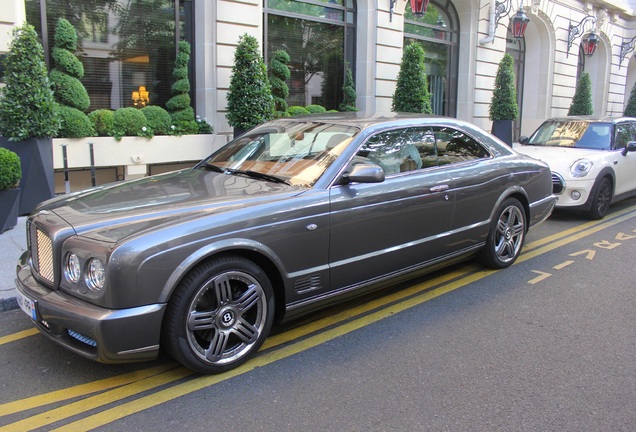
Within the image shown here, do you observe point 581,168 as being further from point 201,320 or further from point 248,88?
point 201,320

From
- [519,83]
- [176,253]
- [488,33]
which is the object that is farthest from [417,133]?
[519,83]

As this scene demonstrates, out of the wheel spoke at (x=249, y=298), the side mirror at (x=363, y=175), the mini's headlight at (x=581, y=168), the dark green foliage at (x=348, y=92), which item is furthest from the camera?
the dark green foliage at (x=348, y=92)

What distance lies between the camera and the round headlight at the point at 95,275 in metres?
3.00

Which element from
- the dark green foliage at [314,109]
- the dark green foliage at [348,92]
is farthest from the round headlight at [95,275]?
the dark green foliage at [348,92]

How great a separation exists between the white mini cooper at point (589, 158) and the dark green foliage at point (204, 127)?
20.0 ft

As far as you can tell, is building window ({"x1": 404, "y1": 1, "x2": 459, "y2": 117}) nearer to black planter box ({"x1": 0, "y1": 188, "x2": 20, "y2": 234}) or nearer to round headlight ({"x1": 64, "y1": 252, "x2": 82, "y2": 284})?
black planter box ({"x1": 0, "y1": 188, "x2": 20, "y2": 234})

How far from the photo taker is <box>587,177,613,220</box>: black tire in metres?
8.21

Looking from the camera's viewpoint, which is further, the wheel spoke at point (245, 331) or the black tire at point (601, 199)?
the black tire at point (601, 199)

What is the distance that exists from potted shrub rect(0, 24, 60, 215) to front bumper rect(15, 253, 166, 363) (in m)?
5.03

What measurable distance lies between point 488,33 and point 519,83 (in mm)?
5020

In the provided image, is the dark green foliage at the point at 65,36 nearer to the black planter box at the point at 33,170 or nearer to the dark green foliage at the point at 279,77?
the black planter box at the point at 33,170

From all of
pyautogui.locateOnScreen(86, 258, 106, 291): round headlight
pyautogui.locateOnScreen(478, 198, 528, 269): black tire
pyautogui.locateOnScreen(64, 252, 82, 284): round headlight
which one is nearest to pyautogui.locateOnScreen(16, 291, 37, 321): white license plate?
pyautogui.locateOnScreen(64, 252, 82, 284): round headlight

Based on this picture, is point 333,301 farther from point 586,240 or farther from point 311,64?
point 311,64

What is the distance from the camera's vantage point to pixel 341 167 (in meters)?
4.12
